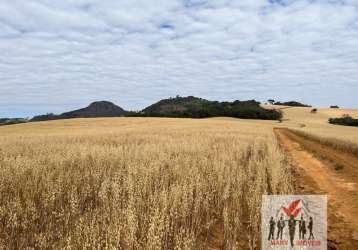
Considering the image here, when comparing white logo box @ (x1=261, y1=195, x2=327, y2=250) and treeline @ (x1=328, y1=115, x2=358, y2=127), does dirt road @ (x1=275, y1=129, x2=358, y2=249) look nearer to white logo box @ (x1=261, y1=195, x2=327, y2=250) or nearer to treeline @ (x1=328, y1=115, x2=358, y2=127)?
white logo box @ (x1=261, y1=195, x2=327, y2=250)

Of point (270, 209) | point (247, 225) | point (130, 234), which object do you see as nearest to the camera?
point (130, 234)

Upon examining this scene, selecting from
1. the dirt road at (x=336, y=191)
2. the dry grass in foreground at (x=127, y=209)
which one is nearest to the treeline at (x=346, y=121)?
the dirt road at (x=336, y=191)

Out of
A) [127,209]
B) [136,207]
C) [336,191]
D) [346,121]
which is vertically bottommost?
[346,121]

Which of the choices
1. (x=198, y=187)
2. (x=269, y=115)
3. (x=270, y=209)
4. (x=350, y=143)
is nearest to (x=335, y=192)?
(x=198, y=187)

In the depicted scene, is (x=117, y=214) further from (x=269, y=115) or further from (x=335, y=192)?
(x=269, y=115)

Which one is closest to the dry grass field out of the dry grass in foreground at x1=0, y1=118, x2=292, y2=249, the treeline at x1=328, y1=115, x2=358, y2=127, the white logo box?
the dry grass in foreground at x1=0, y1=118, x2=292, y2=249

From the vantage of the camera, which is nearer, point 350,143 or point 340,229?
point 340,229

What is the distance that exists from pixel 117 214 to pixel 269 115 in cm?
9966

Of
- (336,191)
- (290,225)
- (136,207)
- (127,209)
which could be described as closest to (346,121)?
(336,191)

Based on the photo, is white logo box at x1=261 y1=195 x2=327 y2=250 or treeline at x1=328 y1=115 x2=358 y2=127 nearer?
white logo box at x1=261 y1=195 x2=327 y2=250

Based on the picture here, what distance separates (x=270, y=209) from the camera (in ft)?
19.1

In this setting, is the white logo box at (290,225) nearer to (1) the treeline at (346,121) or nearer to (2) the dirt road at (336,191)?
(2) the dirt road at (336,191)

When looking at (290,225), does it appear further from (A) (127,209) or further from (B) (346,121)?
(B) (346,121)

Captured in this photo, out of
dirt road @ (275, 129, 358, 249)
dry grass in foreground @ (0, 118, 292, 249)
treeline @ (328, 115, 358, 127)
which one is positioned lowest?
treeline @ (328, 115, 358, 127)
